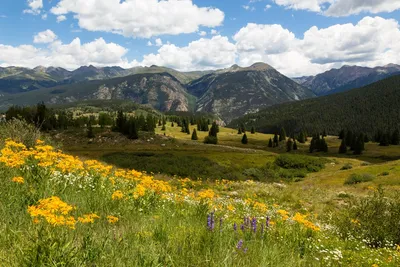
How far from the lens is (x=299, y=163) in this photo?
236ft

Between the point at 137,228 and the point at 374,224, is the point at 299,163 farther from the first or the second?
the point at 137,228

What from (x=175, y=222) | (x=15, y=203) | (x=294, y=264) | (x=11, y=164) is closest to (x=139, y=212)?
(x=175, y=222)

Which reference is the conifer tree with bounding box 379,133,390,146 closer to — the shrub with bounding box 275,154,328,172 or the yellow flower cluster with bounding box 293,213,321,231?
the shrub with bounding box 275,154,328,172

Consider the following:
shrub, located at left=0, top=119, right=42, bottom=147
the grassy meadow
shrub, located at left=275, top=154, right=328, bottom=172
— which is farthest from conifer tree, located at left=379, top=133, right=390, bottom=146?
shrub, located at left=0, top=119, right=42, bottom=147

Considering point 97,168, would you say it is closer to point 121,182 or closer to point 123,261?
point 121,182

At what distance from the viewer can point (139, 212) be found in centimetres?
623

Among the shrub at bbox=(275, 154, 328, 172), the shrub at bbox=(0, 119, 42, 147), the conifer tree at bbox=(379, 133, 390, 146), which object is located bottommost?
the shrub at bbox=(275, 154, 328, 172)

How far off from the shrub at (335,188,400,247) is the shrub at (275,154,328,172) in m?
60.8

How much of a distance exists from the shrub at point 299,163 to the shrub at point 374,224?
2392 inches

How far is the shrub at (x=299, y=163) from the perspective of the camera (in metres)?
70.4

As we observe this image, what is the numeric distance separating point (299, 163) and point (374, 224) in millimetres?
64306

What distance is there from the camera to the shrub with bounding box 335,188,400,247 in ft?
32.7

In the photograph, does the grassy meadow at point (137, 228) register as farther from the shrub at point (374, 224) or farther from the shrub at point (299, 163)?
the shrub at point (299, 163)

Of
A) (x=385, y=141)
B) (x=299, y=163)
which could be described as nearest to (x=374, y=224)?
(x=299, y=163)
